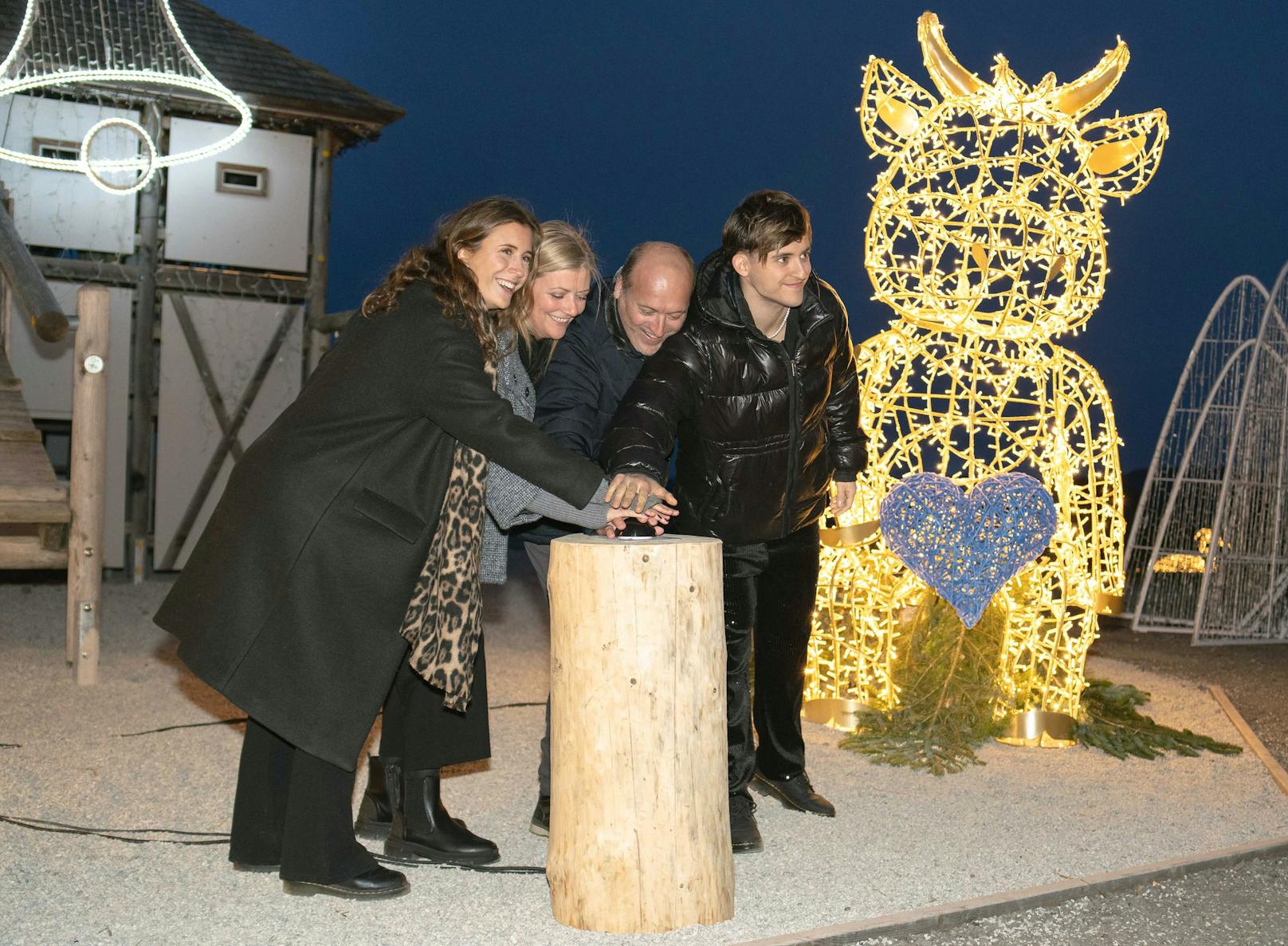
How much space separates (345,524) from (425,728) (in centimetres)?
75

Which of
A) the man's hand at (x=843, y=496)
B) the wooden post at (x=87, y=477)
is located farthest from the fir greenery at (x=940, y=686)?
the wooden post at (x=87, y=477)

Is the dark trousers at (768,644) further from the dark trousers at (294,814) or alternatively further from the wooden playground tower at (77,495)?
the wooden playground tower at (77,495)

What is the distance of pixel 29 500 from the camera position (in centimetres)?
580

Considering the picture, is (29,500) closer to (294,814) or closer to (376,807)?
(376,807)

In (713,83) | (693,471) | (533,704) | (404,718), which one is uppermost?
(713,83)

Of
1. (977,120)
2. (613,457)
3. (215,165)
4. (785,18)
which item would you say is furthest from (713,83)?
(613,457)

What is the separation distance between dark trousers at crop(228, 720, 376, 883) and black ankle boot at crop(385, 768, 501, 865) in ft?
0.88

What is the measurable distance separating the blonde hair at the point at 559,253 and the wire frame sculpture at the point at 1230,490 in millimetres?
6222

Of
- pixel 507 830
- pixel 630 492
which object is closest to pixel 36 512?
pixel 507 830

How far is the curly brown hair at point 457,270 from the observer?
3.04 m

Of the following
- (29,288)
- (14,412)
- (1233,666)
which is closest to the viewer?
(29,288)

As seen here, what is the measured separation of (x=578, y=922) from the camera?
2994mm

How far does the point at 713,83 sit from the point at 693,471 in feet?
80.5

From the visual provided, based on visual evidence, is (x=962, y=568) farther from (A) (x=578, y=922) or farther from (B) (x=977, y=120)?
(A) (x=578, y=922)
